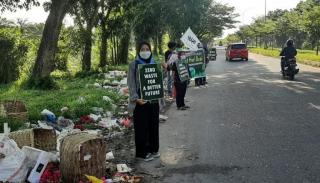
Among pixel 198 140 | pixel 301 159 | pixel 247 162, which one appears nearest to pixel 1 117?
pixel 198 140

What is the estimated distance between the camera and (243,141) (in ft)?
29.1

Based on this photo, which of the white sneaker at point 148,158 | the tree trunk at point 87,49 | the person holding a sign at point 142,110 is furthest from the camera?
the tree trunk at point 87,49

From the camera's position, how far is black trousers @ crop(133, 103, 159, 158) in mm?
8125

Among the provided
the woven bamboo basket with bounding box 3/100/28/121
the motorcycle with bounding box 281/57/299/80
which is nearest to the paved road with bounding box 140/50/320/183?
the woven bamboo basket with bounding box 3/100/28/121

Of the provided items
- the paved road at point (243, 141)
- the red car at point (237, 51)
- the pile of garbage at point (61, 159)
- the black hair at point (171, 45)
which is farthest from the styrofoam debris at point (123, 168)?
the red car at point (237, 51)

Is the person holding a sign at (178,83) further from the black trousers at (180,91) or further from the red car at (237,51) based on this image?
the red car at (237,51)

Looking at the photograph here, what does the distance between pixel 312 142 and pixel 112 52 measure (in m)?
27.5

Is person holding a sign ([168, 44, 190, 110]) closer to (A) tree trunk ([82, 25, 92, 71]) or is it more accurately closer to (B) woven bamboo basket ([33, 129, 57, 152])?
(B) woven bamboo basket ([33, 129, 57, 152])

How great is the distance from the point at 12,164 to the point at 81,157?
851 millimetres

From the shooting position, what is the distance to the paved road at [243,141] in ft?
22.6

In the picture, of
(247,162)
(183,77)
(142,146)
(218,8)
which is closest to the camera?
(247,162)

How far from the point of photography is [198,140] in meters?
9.18

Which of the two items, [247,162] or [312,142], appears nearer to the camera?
[247,162]

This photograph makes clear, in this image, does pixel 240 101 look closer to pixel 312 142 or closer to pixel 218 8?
pixel 312 142
